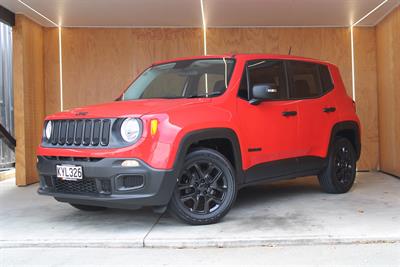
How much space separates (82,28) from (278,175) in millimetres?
5340

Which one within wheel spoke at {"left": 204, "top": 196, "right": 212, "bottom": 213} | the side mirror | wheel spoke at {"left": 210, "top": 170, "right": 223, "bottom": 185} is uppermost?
the side mirror

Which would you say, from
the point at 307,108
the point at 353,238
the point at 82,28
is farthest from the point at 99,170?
the point at 82,28

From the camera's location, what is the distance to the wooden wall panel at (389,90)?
818 cm

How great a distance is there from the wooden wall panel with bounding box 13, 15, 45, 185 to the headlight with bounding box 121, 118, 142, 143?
4328 mm

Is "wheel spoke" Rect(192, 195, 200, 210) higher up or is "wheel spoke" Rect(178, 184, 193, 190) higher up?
"wheel spoke" Rect(178, 184, 193, 190)

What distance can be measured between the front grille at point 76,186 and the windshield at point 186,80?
1404 millimetres

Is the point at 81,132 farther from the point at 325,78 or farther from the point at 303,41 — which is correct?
the point at 303,41

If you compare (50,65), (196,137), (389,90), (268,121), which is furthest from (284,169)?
(50,65)

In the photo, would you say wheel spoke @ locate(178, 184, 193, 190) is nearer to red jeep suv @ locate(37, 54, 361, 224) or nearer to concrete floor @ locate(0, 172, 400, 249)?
red jeep suv @ locate(37, 54, 361, 224)

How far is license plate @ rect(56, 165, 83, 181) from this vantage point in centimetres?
458

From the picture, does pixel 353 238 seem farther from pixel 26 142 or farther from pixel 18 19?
pixel 18 19

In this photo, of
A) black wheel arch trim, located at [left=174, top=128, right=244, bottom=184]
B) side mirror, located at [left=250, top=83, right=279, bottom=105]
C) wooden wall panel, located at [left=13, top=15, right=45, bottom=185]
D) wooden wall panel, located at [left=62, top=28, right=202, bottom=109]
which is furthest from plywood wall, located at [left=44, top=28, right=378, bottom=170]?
black wheel arch trim, located at [left=174, top=128, right=244, bottom=184]

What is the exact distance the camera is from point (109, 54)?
30.0 feet

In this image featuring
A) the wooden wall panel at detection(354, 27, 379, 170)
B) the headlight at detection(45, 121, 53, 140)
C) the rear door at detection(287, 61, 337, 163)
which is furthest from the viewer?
the wooden wall panel at detection(354, 27, 379, 170)
